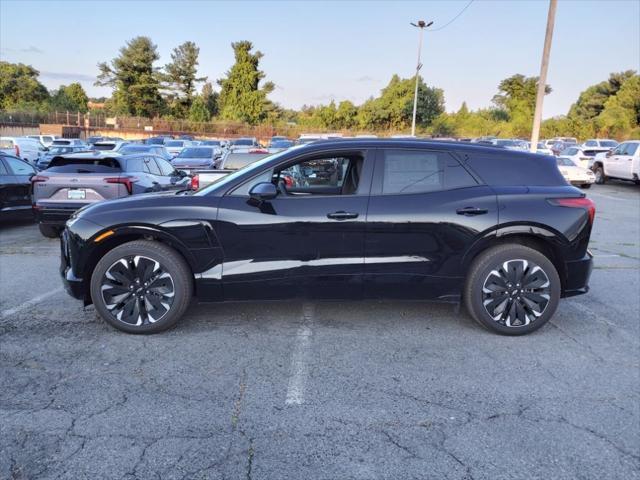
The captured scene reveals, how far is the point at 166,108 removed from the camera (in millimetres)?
67375

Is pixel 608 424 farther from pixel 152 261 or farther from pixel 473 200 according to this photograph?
pixel 152 261

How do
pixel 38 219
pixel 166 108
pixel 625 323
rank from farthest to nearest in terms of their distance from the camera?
pixel 166 108 → pixel 38 219 → pixel 625 323

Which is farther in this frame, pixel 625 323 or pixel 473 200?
pixel 625 323

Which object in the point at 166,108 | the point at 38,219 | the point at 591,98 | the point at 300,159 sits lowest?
the point at 38,219

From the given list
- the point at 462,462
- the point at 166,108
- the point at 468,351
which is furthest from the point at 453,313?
the point at 166,108

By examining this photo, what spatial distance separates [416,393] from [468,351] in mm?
913

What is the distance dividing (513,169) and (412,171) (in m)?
0.94

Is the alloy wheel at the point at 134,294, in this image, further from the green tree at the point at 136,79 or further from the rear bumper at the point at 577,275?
the green tree at the point at 136,79

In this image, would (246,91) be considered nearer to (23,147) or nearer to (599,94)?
(23,147)

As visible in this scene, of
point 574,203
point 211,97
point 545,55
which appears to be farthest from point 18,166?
point 211,97

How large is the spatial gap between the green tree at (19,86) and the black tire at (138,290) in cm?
7594

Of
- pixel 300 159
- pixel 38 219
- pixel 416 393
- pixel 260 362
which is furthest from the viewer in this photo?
pixel 38 219

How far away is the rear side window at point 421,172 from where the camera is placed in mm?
4328

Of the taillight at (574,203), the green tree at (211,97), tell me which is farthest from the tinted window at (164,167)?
the green tree at (211,97)
